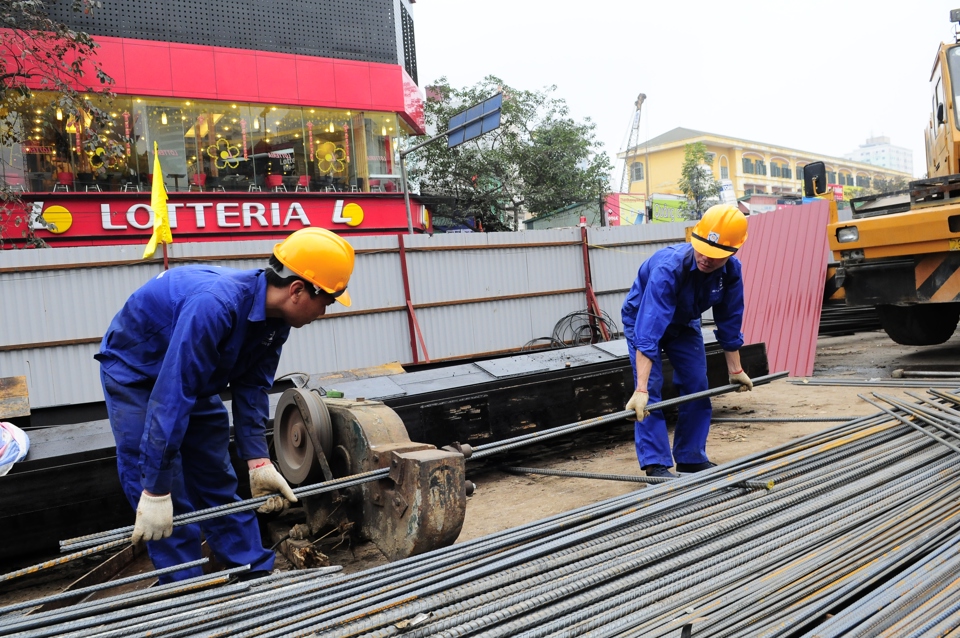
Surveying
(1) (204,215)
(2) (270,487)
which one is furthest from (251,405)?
(1) (204,215)

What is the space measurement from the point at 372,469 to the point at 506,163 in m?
18.4

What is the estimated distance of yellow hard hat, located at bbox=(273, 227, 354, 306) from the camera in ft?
8.07

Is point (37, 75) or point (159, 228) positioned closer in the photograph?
point (159, 228)

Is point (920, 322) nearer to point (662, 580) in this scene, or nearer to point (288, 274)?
point (662, 580)

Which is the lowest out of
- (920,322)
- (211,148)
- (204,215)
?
→ (920,322)

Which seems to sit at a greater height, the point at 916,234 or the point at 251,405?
the point at 916,234

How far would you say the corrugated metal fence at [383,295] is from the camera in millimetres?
7129

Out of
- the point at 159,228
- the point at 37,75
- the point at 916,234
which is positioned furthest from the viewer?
the point at 37,75

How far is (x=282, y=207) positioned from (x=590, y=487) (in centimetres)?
1170

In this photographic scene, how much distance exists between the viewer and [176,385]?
2.21 metres

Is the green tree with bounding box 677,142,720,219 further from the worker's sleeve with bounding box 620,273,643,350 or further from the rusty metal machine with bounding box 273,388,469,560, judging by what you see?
the rusty metal machine with bounding box 273,388,469,560

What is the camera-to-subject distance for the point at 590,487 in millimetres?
4340

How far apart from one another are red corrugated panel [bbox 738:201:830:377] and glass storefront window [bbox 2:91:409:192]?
9.70 m

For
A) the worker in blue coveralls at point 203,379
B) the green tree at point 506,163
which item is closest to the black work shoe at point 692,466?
the worker in blue coveralls at point 203,379
